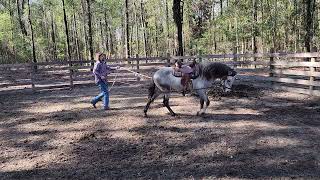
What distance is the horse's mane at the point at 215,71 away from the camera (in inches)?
364

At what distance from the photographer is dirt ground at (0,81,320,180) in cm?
598

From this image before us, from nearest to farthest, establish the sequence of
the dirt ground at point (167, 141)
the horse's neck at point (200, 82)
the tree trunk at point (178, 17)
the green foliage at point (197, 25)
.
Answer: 1. the dirt ground at point (167, 141)
2. the horse's neck at point (200, 82)
3. the tree trunk at point (178, 17)
4. the green foliage at point (197, 25)

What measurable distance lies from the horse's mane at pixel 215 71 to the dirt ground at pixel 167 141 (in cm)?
106

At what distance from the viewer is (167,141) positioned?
746 centimetres

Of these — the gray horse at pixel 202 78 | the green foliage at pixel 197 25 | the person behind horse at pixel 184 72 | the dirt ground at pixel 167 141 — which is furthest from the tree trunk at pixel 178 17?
the green foliage at pixel 197 25

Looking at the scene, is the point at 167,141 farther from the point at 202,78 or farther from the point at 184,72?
the point at 202,78

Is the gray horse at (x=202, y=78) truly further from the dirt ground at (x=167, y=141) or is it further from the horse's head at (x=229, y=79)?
the dirt ground at (x=167, y=141)

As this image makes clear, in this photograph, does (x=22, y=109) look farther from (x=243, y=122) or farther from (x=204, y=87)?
(x=243, y=122)

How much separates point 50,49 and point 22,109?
41.9 metres

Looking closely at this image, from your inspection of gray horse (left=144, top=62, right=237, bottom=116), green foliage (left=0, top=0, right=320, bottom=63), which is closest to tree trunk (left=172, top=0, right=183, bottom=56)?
gray horse (left=144, top=62, right=237, bottom=116)

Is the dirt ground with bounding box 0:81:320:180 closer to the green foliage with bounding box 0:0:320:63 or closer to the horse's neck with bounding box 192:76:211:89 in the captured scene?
the horse's neck with bounding box 192:76:211:89

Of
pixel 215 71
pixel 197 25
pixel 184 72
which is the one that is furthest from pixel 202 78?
pixel 197 25

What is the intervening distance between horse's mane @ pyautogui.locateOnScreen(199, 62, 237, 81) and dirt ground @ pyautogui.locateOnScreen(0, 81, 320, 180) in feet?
3.48

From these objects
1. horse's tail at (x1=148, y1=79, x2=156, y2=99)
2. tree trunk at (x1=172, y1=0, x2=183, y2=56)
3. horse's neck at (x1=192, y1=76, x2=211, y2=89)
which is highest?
tree trunk at (x1=172, y1=0, x2=183, y2=56)
